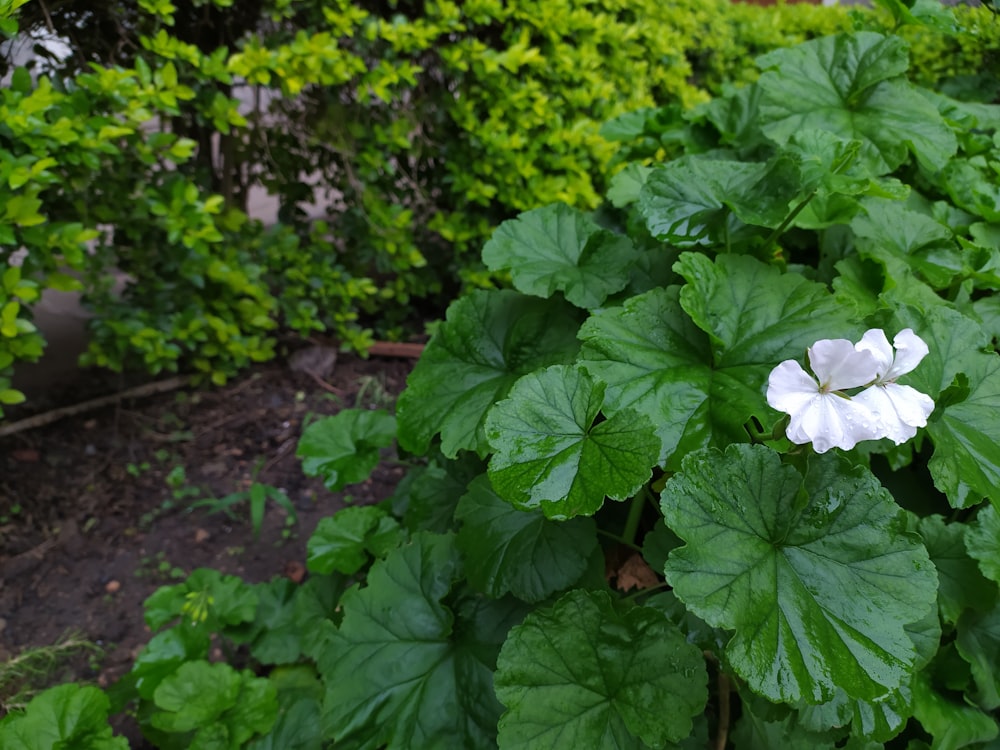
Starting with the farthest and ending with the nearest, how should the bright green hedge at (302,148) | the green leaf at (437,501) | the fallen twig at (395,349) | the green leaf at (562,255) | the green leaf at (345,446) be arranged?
the fallen twig at (395,349), the bright green hedge at (302,148), the green leaf at (345,446), the green leaf at (437,501), the green leaf at (562,255)

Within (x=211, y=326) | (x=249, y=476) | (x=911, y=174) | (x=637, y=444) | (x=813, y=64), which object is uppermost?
(x=813, y=64)

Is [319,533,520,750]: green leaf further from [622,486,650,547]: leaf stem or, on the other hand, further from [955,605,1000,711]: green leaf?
[955,605,1000,711]: green leaf

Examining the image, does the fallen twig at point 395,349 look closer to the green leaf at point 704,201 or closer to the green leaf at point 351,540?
the green leaf at point 351,540

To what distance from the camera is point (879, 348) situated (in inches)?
26.9

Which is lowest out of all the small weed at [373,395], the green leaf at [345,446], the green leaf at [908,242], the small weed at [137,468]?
the small weed at [373,395]

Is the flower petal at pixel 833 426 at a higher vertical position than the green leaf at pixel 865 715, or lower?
higher

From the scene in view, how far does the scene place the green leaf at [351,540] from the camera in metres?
1.50

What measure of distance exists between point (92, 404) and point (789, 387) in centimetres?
258

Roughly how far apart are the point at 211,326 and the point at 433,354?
1550 millimetres

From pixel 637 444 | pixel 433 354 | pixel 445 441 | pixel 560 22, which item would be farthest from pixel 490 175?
pixel 637 444

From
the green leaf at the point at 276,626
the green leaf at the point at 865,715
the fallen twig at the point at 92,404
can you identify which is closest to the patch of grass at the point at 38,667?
the green leaf at the point at 276,626

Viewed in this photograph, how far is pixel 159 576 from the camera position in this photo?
6.82ft

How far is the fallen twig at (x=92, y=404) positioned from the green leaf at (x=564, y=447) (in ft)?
6.80

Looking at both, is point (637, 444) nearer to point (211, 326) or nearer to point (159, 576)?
point (159, 576)
